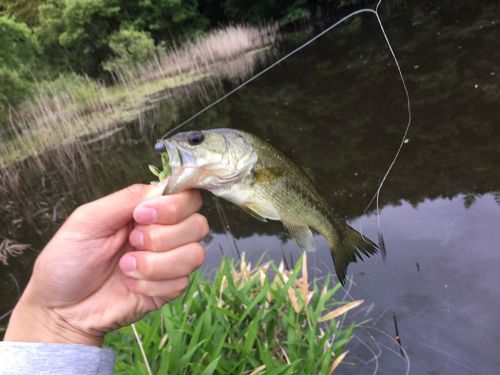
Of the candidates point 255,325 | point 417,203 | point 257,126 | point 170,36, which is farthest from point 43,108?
point 170,36

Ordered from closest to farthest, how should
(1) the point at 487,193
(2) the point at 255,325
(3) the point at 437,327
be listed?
(2) the point at 255,325 < (3) the point at 437,327 < (1) the point at 487,193

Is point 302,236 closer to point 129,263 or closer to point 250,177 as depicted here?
point 250,177

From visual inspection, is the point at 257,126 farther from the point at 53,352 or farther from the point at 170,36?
the point at 170,36

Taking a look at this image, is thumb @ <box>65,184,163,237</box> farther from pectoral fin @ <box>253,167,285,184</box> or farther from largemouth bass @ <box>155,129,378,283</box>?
pectoral fin @ <box>253,167,285,184</box>

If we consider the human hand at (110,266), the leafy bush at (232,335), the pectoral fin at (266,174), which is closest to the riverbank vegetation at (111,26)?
the leafy bush at (232,335)

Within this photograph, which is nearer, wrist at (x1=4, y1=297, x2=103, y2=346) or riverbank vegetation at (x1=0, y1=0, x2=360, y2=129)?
wrist at (x1=4, y1=297, x2=103, y2=346)

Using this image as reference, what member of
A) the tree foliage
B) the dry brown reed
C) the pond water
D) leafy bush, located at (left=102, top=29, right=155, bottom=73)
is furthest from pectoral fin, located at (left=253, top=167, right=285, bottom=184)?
leafy bush, located at (left=102, top=29, right=155, bottom=73)

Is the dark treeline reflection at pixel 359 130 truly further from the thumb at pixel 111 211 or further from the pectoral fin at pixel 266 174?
the thumb at pixel 111 211
